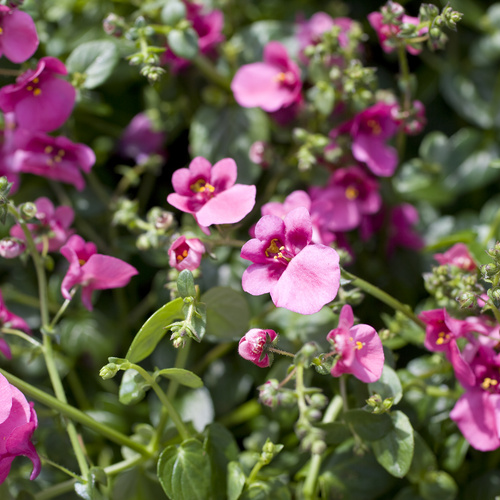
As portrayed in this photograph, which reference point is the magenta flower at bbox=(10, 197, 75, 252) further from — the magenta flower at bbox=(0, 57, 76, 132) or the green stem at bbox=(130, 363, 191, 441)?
the green stem at bbox=(130, 363, 191, 441)

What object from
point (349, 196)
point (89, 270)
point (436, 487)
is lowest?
point (436, 487)

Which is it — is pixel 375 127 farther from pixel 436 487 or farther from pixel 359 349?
pixel 436 487

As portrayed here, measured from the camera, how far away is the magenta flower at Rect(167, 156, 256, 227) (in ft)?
2.34

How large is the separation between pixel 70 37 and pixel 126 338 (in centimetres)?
56

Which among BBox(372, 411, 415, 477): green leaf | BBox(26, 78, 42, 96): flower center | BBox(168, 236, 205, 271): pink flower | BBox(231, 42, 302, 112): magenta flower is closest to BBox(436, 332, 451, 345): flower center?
BBox(372, 411, 415, 477): green leaf

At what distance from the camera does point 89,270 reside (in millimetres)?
771

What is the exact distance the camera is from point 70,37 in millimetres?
1113

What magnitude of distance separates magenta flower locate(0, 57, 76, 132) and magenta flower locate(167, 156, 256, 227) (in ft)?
0.81

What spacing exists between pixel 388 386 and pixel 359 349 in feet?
0.32

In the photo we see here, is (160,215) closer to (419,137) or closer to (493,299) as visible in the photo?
(493,299)

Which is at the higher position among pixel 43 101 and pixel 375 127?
pixel 43 101

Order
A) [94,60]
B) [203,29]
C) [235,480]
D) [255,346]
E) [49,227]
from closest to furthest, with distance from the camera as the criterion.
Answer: [255,346], [235,480], [49,227], [94,60], [203,29]

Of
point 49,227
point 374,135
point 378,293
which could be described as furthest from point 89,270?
point 374,135

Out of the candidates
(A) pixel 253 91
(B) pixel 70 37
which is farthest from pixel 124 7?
(A) pixel 253 91
